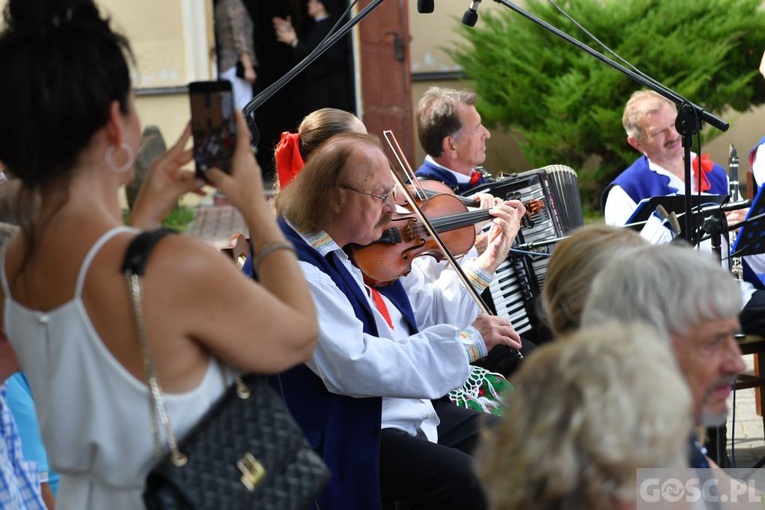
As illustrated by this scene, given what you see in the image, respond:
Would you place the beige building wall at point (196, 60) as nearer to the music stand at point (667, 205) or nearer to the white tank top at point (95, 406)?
the music stand at point (667, 205)

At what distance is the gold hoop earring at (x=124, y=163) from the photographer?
173 centimetres

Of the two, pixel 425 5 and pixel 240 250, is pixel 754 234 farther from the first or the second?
pixel 240 250

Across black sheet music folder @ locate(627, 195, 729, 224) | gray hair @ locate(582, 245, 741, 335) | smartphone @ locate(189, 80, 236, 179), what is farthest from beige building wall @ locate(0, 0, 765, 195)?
smartphone @ locate(189, 80, 236, 179)

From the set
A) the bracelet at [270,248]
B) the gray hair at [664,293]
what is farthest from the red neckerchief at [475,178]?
the bracelet at [270,248]

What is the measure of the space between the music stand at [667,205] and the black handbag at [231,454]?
229cm

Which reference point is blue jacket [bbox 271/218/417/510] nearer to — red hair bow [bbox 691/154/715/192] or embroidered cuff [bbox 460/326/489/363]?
embroidered cuff [bbox 460/326/489/363]

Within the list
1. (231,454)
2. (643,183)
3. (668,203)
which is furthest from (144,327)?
(643,183)

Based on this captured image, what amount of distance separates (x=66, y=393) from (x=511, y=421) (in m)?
0.74

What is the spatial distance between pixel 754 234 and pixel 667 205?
0.45 meters

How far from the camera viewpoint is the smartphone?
1.80 meters

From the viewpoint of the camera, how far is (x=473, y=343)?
312cm

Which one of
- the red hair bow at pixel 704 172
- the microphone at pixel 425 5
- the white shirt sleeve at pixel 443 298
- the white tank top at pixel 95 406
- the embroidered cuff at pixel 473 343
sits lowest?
the embroidered cuff at pixel 473 343

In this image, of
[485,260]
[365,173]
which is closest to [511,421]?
[365,173]

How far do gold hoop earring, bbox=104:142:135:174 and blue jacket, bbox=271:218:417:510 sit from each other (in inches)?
41.9
